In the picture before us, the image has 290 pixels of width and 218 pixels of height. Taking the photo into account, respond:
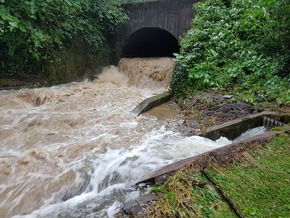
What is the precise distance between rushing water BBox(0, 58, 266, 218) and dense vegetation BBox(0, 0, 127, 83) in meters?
1.99

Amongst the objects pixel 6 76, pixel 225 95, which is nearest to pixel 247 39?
pixel 225 95

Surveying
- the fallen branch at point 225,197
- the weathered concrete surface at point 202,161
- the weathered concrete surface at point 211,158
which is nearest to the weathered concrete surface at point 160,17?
the weathered concrete surface at point 211,158

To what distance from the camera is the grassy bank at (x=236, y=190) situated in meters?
2.02

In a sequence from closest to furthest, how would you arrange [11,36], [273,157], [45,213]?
[45,213] → [273,157] → [11,36]

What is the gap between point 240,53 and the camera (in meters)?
6.43

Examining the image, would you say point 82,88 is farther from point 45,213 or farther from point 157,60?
point 45,213

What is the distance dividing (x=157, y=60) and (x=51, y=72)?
14.9ft

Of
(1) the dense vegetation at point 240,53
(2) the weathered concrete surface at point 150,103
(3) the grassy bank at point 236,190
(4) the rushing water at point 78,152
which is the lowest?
(4) the rushing water at point 78,152

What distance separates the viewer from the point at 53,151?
3768mm

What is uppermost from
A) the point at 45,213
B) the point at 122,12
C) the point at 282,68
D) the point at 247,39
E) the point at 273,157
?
the point at 122,12

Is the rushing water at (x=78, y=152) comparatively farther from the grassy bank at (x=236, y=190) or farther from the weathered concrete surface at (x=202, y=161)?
the grassy bank at (x=236, y=190)

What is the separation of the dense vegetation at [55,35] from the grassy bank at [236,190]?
6128mm

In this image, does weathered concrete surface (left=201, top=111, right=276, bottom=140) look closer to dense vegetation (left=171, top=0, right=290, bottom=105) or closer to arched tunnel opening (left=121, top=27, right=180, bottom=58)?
dense vegetation (left=171, top=0, right=290, bottom=105)

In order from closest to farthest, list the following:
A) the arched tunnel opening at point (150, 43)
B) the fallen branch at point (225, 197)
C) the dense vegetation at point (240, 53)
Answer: the fallen branch at point (225, 197), the dense vegetation at point (240, 53), the arched tunnel opening at point (150, 43)
